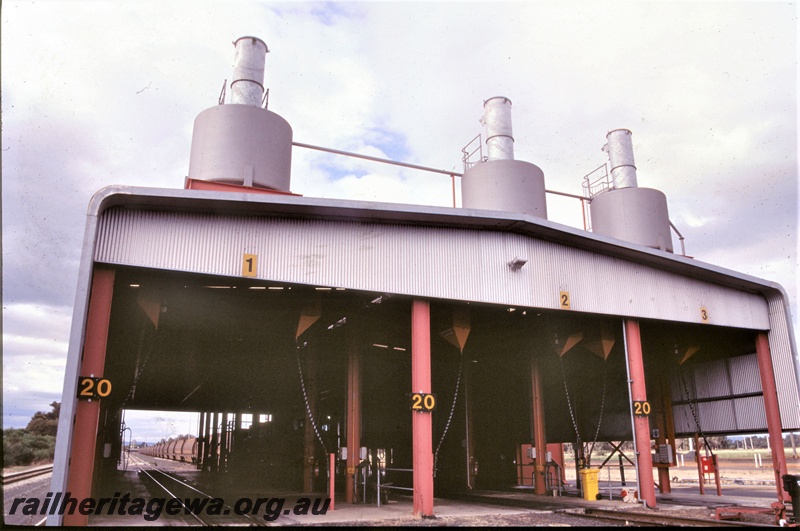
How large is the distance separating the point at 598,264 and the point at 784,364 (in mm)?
9695

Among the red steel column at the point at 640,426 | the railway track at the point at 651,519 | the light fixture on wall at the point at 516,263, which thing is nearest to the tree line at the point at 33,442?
the light fixture on wall at the point at 516,263

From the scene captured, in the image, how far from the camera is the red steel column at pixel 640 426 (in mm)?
19616

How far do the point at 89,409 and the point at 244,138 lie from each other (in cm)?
1122

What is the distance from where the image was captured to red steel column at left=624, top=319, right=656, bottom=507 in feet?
64.4

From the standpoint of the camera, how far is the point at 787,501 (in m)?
20.8

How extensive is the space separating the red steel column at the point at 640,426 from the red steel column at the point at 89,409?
53.6 feet

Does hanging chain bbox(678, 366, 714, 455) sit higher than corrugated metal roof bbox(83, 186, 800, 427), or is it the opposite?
corrugated metal roof bbox(83, 186, 800, 427)

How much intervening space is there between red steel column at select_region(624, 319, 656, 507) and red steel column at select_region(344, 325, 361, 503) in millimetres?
10013

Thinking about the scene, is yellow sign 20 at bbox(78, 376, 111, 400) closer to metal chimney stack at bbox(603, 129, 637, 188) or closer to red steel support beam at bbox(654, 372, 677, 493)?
red steel support beam at bbox(654, 372, 677, 493)


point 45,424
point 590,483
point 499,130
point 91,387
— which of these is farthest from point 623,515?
point 45,424

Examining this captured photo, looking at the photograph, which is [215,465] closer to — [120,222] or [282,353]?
[282,353]

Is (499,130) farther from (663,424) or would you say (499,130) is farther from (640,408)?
(663,424)

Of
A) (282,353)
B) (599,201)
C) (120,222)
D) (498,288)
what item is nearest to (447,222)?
(498,288)

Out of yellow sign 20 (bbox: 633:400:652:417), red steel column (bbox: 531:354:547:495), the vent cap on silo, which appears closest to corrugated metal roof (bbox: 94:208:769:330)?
yellow sign 20 (bbox: 633:400:652:417)
